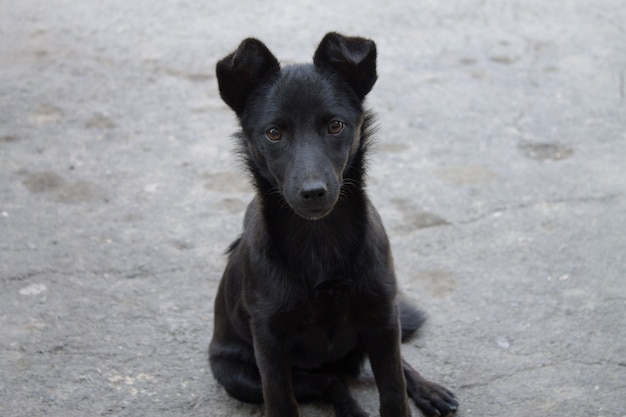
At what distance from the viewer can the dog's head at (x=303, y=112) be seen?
9.82ft

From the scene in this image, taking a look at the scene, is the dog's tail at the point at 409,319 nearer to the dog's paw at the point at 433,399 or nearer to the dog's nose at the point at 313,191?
the dog's paw at the point at 433,399

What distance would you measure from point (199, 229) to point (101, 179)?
34.3 inches

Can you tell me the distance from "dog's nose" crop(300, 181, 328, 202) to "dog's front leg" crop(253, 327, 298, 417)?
1.72 feet

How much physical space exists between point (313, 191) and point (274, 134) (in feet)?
0.97

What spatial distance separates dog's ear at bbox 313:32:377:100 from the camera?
3.12 m

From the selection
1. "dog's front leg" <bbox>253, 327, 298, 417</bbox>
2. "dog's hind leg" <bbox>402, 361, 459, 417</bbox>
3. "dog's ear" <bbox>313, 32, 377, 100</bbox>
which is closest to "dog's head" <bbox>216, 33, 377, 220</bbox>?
"dog's ear" <bbox>313, 32, 377, 100</bbox>

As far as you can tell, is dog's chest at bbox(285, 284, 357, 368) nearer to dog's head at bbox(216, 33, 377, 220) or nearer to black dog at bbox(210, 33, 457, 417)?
black dog at bbox(210, 33, 457, 417)

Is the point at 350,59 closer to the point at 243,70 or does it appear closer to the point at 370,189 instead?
the point at 243,70

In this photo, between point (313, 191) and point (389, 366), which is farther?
point (389, 366)

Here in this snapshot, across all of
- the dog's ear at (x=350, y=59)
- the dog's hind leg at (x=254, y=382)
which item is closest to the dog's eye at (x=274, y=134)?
the dog's ear at (x=350, y=59)

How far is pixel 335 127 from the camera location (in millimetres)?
3090

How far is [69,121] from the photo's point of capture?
6.11 meters

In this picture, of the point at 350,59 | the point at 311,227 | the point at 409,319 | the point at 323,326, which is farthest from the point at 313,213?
the point at 409,319

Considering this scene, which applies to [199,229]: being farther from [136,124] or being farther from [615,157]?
[615,157]
